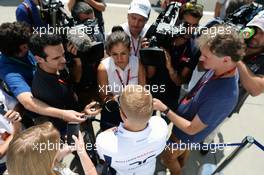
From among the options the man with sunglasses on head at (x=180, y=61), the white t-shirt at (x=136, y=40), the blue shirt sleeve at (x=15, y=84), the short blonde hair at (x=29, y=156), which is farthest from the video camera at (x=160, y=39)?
the short blonde hair at (x=29, y=156)

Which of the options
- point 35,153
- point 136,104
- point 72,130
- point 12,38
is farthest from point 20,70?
point 136,104

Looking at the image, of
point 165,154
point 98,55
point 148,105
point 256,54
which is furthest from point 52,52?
point 256,54

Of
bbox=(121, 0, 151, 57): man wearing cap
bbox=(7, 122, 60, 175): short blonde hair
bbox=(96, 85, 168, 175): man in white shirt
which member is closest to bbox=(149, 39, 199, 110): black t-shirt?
bbox=(121, 0, 151, 57): man wearing cap

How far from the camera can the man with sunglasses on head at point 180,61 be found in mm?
2473

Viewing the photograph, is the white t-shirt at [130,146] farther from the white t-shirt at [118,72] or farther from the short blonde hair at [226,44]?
the white t-shirt at [118,72]

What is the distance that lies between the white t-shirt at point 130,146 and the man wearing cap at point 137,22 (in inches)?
45.7

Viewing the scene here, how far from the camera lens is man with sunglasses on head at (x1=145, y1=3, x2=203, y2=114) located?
247 cm

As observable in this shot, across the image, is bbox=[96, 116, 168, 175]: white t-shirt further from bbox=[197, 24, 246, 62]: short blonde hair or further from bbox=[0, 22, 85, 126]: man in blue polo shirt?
bbox=[197, 24, 246, 62]: short blonde hair

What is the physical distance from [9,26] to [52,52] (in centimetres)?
51

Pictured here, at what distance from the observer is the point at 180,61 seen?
2.53 m

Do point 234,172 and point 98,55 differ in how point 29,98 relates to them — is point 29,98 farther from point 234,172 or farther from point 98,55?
point 234,172

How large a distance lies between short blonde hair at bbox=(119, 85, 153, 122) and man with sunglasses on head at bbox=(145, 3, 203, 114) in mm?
894

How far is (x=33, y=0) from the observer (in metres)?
2.77

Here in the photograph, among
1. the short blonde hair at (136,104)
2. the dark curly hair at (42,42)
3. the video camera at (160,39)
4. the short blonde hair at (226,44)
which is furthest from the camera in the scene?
the video camera at (160,39)
